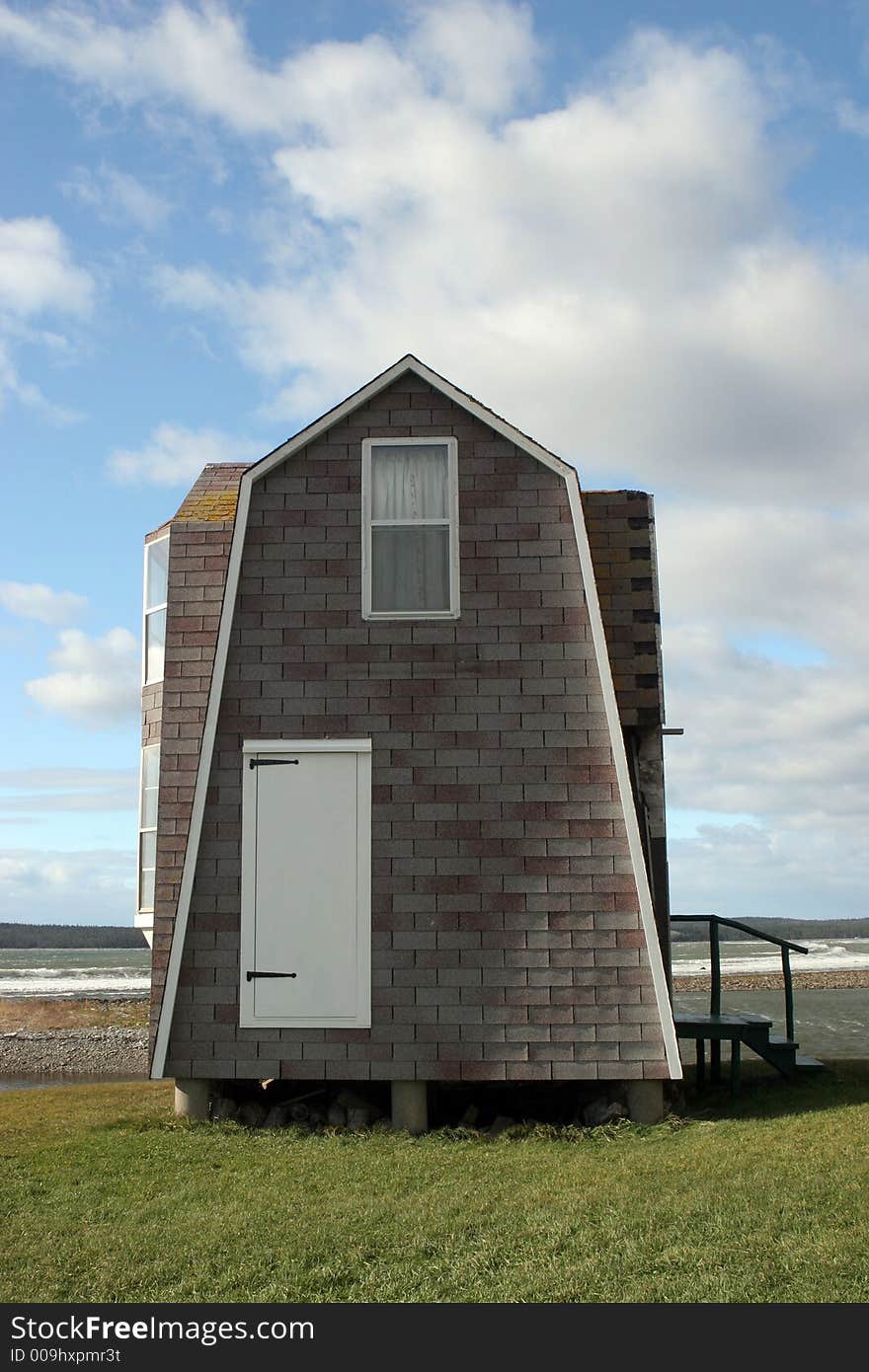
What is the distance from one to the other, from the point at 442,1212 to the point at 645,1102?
356 cm

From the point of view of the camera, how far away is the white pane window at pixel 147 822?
12812mm

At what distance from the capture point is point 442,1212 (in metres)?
7.48

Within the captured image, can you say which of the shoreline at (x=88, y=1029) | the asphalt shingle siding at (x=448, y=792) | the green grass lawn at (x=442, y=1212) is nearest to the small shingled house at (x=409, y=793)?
the asphalt shingle siding at (x=448, y=792)

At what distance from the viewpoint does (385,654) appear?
36.7ft

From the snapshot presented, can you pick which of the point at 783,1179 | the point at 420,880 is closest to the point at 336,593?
the point at 420,880

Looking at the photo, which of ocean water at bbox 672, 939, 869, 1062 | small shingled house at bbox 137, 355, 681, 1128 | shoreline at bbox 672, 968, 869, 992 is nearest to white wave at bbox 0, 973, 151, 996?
shoreline at bbox 672, 968, 869, 992

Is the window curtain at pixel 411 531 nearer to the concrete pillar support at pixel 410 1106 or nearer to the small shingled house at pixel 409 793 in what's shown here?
the small shingled house at pixel 409 793

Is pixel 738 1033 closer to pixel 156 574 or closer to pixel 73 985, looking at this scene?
pixel 156 574

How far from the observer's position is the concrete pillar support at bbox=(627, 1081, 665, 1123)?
1054 centimetres

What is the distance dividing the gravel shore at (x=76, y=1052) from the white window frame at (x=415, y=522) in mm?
16579

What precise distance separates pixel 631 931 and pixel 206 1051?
12.5 feet

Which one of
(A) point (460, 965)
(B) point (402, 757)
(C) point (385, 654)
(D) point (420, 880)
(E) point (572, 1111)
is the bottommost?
(E) point (572, 1111)

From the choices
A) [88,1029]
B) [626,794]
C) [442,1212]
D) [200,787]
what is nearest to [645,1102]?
[626,794]
